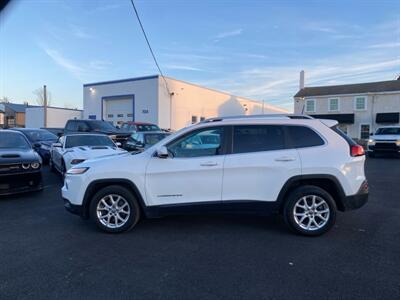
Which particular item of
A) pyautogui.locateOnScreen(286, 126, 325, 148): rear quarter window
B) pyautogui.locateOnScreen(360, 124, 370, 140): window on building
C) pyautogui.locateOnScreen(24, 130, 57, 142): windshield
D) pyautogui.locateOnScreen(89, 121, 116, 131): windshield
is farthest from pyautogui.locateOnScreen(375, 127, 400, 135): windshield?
pyautogui.locateOnScreen(24, 130, 57, 142): windshield

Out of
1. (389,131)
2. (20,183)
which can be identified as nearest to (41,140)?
(20,183)

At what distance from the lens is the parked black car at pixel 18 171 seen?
7.00 m

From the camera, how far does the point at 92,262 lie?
154 inches

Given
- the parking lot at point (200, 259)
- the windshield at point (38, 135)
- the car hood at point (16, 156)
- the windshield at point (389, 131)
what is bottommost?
the parking lot at point (200, 259)

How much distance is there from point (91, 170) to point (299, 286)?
133 inches

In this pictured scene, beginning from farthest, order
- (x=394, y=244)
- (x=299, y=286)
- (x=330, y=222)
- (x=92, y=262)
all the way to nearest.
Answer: (x=330, y=222), (x=394, y=244), (x=92, y=262), (x=299, y=286)

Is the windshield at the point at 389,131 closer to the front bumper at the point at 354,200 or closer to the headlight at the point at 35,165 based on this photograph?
the front bumper at the point at 354,200

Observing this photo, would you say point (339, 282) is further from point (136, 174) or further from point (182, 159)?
point (136, 174)

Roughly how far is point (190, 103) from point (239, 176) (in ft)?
106

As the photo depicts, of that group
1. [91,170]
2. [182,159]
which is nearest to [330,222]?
[182,159]

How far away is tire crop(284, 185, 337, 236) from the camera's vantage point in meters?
4.74

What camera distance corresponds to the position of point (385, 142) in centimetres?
1748

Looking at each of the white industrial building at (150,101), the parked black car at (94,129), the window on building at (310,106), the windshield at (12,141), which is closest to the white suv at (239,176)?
the windshield at (12,141)

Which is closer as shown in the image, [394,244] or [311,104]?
[394,244]
